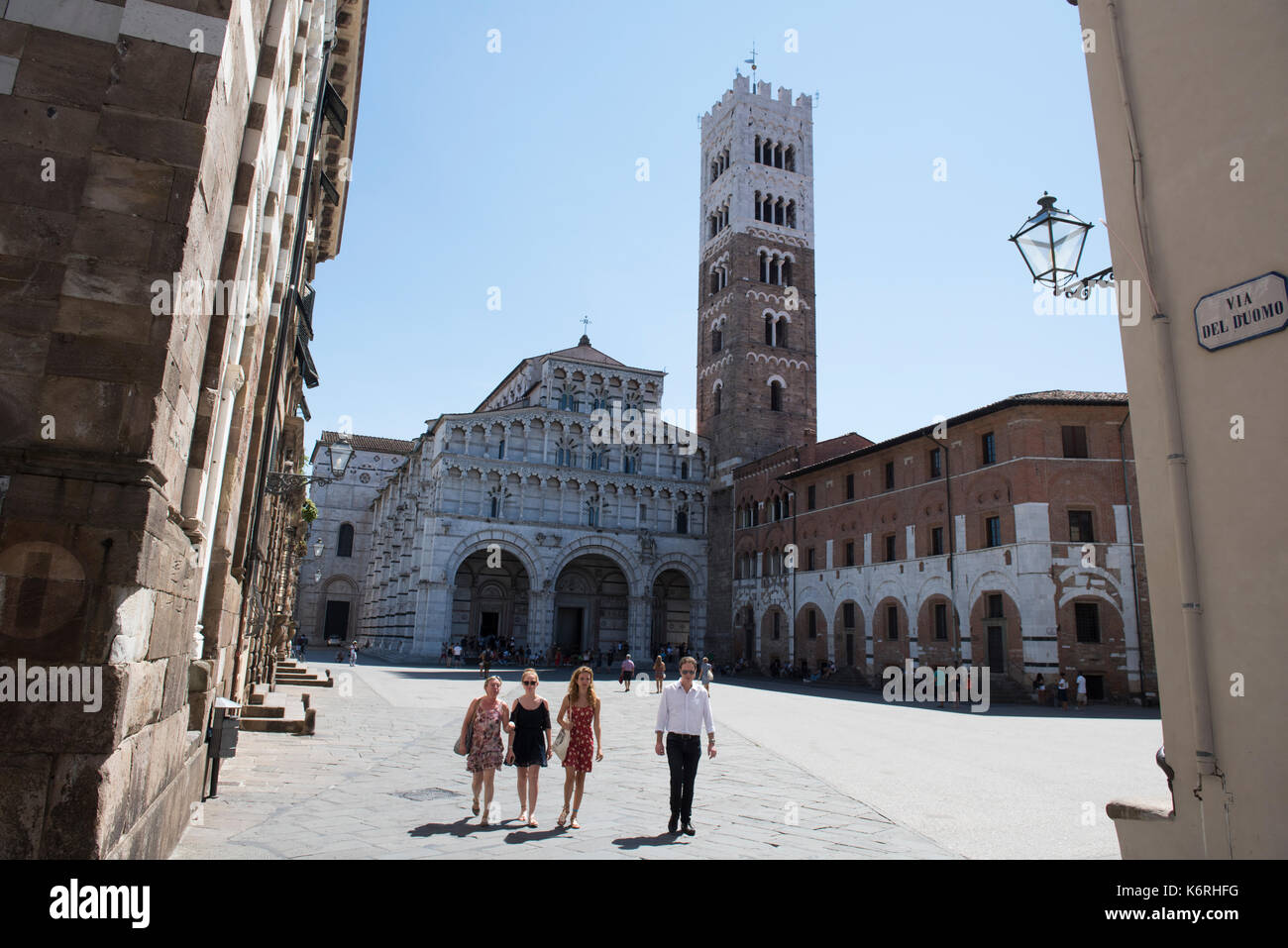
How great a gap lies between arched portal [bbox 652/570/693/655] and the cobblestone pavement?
33459 mm

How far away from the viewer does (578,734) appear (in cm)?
681

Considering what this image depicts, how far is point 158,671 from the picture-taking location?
4.22 metres

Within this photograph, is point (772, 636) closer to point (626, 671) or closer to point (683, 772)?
point (626, 671)

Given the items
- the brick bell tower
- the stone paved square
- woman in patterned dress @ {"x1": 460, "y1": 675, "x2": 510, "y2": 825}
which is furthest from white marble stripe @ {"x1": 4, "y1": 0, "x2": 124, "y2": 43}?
the brick bell tower

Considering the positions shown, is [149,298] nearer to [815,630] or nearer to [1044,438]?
[1044,438]

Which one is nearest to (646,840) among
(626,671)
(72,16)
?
(72,16)

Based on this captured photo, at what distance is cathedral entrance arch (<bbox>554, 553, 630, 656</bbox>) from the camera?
1737 inches

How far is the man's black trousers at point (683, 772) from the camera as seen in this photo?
6.37 metres

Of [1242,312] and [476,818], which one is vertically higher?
[1242,312]

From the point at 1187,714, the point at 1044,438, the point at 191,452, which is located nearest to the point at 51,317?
the point at 191,452

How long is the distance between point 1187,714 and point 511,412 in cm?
3874

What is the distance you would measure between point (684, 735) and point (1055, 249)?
4.55 metres

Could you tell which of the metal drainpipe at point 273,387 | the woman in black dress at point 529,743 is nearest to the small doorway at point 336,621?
the metal drainpipe at point 273,387

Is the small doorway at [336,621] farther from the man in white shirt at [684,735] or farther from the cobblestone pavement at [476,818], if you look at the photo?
the man in white shirt at [684,735]
